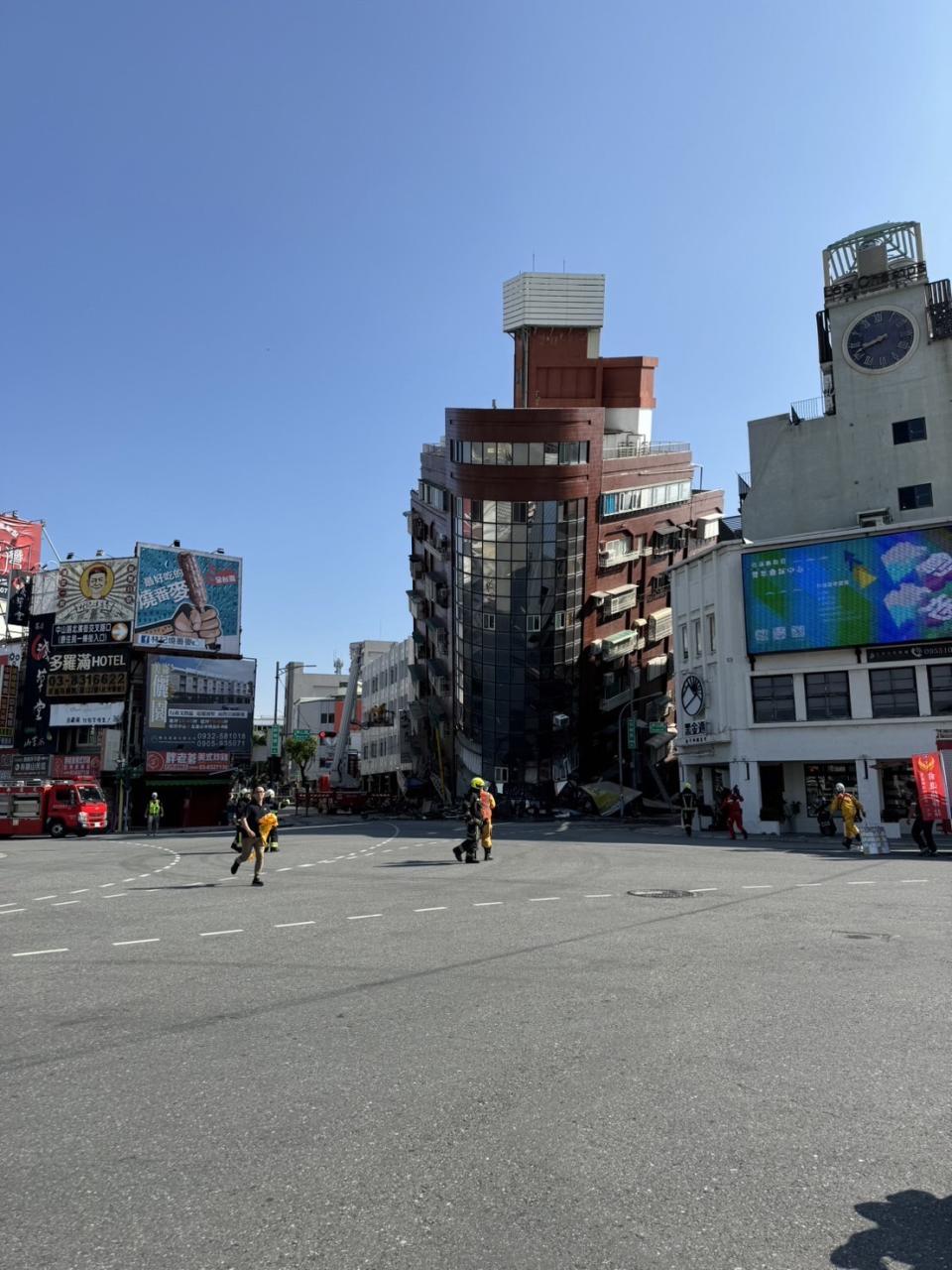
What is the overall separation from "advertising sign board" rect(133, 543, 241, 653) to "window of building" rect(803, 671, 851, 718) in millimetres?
41314

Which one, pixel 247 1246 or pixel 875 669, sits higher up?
pixel 875 669

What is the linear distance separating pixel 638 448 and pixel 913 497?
102ft

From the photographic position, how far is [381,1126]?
466 centimetres

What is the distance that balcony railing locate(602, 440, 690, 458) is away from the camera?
240 feet

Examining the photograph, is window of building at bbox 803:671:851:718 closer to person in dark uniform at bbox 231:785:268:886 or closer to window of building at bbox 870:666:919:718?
window of building at bbox 870:666:919:718

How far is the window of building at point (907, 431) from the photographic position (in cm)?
4625

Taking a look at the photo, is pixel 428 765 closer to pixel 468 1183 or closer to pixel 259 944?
pixel 259 944

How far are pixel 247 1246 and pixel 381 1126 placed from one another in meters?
1.24

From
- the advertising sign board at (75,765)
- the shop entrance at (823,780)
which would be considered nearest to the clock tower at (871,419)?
the shop entrance at (823,780)

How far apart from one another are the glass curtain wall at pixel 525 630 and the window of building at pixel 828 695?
26905 millimetres

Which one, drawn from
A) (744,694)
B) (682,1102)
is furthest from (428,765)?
(682,1102)

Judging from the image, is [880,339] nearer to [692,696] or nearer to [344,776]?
[692,696]

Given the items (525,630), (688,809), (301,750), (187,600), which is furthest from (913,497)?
(301,750)

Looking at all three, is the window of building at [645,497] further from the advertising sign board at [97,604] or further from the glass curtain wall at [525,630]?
the advertising sign board at [97,604]
